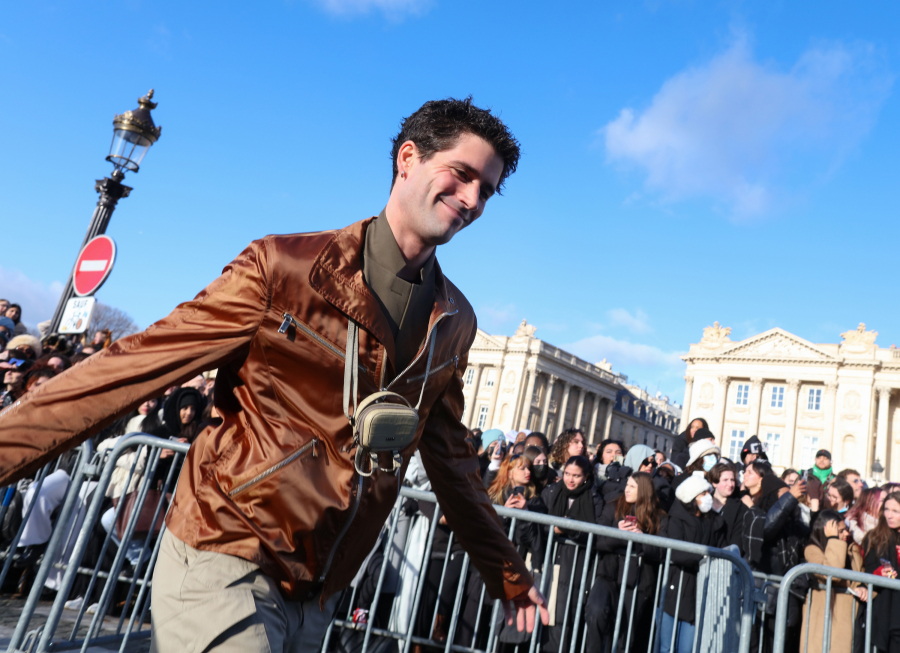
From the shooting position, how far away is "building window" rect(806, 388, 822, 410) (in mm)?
54438

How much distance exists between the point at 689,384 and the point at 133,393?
6290cm

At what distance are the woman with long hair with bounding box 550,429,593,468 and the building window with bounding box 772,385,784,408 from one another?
53653mm

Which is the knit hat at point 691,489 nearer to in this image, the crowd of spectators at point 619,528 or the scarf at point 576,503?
the crowd of spectators at point 619,528

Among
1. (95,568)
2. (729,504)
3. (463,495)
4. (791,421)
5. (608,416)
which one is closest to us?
(463,495)

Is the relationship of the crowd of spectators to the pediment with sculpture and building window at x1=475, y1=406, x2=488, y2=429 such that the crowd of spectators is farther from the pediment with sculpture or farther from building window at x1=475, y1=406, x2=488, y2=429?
building window at x1=475, y1=406, x2=488, y2=429

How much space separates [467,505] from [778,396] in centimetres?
6118

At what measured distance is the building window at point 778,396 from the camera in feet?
184

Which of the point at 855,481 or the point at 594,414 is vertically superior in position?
the point at 594,414

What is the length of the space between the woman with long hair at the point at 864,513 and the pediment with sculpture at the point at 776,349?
171 ft

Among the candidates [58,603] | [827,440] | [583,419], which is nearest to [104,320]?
[583,419]

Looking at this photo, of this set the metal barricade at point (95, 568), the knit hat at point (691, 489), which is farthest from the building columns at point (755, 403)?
the metal barricade at point (95, 568)

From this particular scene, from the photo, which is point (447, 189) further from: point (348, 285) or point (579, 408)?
point (579, 408)

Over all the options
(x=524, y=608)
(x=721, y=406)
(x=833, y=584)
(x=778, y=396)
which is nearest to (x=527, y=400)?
(x=721, y=406)

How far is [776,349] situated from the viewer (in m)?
56.7
